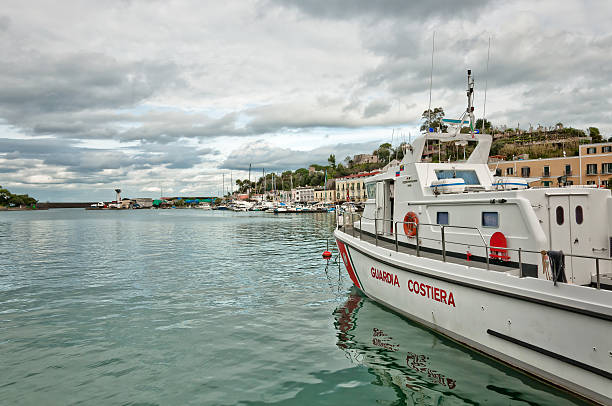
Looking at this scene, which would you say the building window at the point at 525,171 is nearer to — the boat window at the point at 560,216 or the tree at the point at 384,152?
the boat window at the point at 560,216

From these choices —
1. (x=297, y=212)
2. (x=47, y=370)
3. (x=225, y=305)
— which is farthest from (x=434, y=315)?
(x=297, y=212)

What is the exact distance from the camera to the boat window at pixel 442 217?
9.36 meters

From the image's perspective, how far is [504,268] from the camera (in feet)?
23.9

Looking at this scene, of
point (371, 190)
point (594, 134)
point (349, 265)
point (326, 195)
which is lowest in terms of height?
point (349, 265)

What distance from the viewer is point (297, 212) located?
312ft

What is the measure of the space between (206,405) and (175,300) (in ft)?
22.4

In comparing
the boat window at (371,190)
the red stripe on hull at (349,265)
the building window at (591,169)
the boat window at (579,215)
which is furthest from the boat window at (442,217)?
the building window at (591,169)

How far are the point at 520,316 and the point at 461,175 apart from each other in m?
5.18

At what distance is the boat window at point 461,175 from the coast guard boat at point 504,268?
28 mm

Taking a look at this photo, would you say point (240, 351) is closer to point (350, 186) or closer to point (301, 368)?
point (301, 368)

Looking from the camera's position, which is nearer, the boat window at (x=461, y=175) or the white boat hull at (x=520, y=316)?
the white boat hull at (x=520, y=316)

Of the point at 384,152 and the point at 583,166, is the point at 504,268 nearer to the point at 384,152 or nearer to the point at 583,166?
the point at 583,166

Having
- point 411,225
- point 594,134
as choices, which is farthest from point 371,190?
point 594,134

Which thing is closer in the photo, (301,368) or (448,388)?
(448,388)
